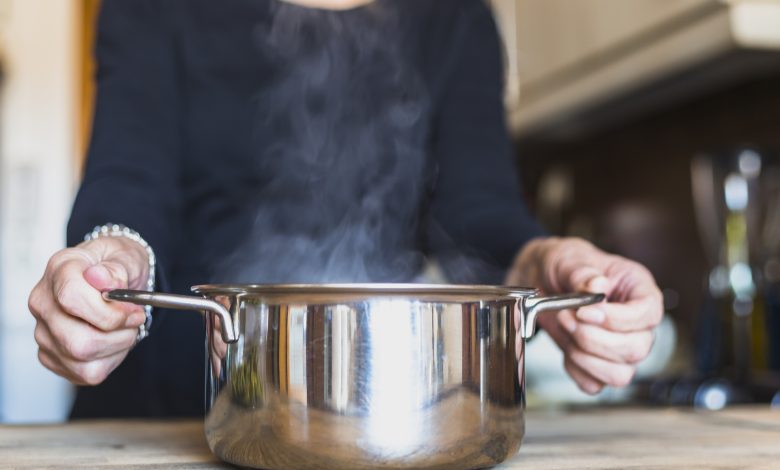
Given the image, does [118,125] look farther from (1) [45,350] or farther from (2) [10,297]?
(2) [10,297]

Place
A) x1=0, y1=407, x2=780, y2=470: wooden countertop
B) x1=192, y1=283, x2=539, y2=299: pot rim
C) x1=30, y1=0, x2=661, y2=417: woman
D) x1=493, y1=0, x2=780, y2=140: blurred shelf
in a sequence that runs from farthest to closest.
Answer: x1=493, y1=0, x2=780, y2=140: blurred shelf
x1=30, y1=0, x2=661, y2=417: woman
x1=0, y1=407, x2=780, y2=470: wooden countertop
x1=192, y1=283, x2=539, y2=299: pot rim

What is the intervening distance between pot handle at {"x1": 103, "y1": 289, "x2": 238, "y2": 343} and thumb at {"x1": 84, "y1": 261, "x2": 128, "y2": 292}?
2 cm

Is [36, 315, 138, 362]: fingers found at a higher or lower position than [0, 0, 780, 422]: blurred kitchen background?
lower

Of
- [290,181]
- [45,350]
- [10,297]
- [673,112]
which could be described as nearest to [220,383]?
[45,350]

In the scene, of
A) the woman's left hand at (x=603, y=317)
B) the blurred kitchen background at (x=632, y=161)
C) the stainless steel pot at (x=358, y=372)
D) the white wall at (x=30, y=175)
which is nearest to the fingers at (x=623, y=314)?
the woman's left hand at (x=603, y=317)

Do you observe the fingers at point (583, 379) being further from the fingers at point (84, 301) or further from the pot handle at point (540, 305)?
the fingers at point (84, 301)

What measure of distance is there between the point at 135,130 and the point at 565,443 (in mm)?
527

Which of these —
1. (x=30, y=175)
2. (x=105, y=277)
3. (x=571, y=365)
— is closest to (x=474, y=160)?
(x=571, y=365)

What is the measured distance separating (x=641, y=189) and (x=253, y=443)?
65.5 inches

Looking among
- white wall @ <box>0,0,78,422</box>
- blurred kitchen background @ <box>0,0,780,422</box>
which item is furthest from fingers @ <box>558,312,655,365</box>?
white wall @ <box>0,0,78,422</box>

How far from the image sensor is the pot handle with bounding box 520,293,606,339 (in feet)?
1.88

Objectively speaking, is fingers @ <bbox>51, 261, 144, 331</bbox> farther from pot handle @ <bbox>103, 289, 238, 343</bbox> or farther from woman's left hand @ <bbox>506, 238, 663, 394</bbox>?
woman's left hand @ <bbox>506, 238, 663, 394</bbox>

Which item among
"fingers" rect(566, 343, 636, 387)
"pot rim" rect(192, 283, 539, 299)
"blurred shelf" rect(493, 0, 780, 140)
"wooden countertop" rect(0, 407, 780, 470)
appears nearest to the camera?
"pot rim" rect(192, 283, 539, 299)

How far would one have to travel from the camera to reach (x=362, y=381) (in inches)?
19.2
